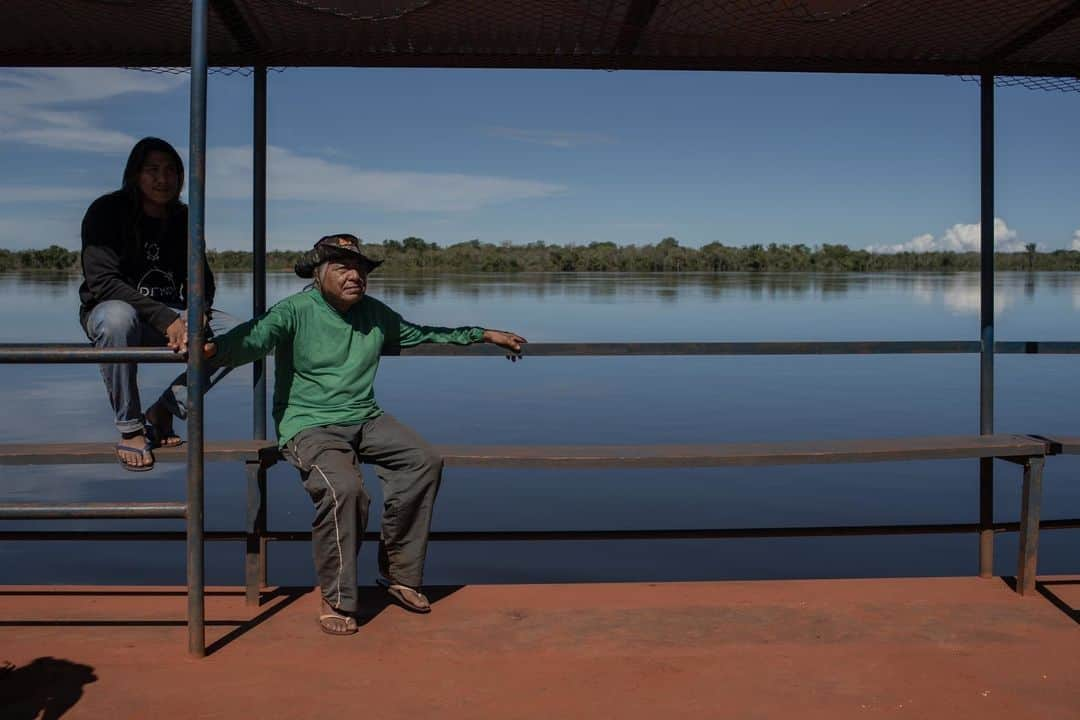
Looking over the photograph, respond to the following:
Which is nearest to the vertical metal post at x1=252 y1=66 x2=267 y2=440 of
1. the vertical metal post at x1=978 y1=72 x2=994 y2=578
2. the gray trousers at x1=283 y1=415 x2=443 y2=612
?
the gray trousers at x1=283 y1=415 x2=443 y2=612

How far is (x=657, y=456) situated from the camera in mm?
4258

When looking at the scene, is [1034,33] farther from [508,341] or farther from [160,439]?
[160,439]

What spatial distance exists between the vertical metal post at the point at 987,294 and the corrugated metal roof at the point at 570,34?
221 millimetres

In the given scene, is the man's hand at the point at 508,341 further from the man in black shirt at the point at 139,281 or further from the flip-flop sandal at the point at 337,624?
the flip-flop sandal at the point at 337,624

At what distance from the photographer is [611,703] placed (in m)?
3.29

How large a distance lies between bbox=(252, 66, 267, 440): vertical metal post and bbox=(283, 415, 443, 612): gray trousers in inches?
21.7

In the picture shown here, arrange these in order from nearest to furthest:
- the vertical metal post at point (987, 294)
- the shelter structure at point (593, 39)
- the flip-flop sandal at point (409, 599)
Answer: the flip-flop sandal at point (409, 599) < the shelter structure at point (593, 39) < the vertical metal post at point (987, 294)

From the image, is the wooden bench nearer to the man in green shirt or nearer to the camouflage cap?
the man in green shirt

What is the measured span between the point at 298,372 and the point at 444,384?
19.2 metres

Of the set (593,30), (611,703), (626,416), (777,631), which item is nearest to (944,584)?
(777,631)

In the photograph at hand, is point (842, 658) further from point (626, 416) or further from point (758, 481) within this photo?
point (626, 416)

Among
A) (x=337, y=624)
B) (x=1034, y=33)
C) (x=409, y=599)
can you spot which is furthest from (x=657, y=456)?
(x=1034, y=33)

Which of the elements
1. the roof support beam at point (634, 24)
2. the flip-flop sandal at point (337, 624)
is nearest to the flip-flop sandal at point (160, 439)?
the flip-flop sandal at point (337, 624)

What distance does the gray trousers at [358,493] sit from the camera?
391 cm
